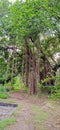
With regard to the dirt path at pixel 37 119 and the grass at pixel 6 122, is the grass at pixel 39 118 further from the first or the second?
the grass at pixel 6 122

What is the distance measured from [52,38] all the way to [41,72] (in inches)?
85.6

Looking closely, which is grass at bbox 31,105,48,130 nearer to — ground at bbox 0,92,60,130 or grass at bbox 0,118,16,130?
ground at bbox 0,92,60,130

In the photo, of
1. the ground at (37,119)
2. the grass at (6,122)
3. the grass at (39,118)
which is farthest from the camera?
the grass at (39,118)

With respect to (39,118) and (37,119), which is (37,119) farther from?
(39,118)

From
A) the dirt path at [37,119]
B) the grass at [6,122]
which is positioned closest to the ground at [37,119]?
the dirt path at [37,119]

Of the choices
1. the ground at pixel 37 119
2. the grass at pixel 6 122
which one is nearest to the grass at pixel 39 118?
the ground at pixel 37 119

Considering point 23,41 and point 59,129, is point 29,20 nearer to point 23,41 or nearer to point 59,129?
point 23,41

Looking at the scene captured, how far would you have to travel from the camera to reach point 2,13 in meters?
14.8

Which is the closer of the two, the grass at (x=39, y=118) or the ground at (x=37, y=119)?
the ground at (x=37, y=119)

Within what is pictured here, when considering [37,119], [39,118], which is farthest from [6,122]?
[39,118]

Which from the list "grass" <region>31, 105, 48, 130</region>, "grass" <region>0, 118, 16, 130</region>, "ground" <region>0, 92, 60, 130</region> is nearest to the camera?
"grass" <region>0, 118, 16, 130</region>

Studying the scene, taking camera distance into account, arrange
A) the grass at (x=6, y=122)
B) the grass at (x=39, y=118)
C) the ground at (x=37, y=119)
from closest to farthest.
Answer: the grass at (x=6, y=122) < the ground at (x=37, y=119) < the grass at (x=39, y=118)

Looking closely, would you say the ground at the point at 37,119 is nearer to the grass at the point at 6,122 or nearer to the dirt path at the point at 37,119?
the dirt path at the point at 37,119

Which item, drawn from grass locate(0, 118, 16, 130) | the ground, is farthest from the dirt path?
grass locate(0, 118, 16, 130)
